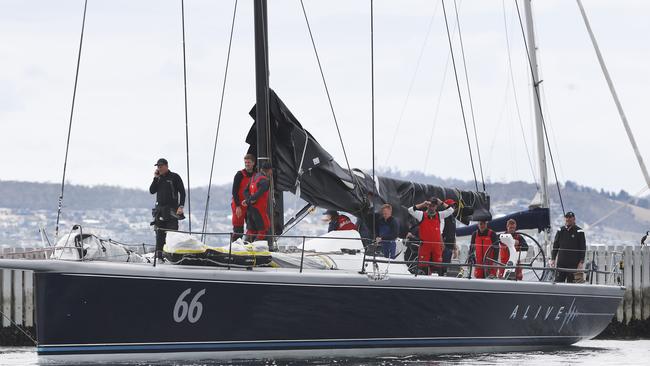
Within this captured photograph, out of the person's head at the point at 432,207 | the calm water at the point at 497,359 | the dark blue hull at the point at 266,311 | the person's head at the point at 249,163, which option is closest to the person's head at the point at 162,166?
the person's head at the point at 249,163

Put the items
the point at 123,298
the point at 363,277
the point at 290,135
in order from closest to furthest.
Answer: the point at 123,298
the point at 363,277
the point at 290,135

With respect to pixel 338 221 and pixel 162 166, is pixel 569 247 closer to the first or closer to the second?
pixel 338 221

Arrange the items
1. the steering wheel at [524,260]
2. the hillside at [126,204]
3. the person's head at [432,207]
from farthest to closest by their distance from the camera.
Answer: the hillside at [126,204] → the steering wheel at [524,260] → the person's head at [432,207]

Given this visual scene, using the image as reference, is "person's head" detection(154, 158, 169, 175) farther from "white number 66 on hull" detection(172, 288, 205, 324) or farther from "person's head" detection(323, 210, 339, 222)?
"white number 66 on hull" detection(172, 288, 205, 324)

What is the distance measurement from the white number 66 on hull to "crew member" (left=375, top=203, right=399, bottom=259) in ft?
11.3

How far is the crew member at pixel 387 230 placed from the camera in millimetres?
17734

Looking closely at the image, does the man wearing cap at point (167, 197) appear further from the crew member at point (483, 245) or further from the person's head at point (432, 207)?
the crew member at point (483, 245)

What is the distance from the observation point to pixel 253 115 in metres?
17.2

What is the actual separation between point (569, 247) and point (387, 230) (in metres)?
3.32

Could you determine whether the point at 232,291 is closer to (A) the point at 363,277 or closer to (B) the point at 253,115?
(A) the point at 363,277

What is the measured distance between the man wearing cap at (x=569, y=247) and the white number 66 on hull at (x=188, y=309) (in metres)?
6.43

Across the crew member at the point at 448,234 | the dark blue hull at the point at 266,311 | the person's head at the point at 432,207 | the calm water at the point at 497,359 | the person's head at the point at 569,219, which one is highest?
the person's head at the point at 432,207

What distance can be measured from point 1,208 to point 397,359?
322 feet

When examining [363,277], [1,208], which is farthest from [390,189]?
[1,208]
